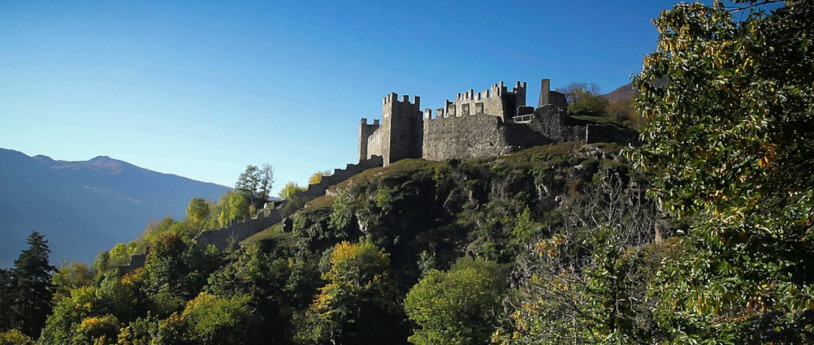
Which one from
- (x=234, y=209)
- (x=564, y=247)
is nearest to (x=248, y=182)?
(x=234, y=209)

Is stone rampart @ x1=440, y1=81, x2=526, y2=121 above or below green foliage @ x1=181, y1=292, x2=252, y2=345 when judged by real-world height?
above

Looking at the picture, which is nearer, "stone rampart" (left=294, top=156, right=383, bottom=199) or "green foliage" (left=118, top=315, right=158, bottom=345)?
"green foliage" (left=118, top=315, right=158, bottom=345)

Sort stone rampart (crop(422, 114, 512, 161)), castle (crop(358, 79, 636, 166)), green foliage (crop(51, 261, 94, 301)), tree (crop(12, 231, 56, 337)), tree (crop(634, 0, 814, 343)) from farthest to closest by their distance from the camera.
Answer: green foliage (crop(51, 261, 94, 301))
stone rampart (crop(422, 114, 512, 161))
castle (crop(358, 79, 636, 166))
tree (crop(12, 231, 56, 337))
tree (crop(634, 0, 814, 343))

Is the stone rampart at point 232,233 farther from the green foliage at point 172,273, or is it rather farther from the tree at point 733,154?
the tree at point 733,154

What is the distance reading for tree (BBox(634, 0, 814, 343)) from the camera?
10.4m

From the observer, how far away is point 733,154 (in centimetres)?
1082

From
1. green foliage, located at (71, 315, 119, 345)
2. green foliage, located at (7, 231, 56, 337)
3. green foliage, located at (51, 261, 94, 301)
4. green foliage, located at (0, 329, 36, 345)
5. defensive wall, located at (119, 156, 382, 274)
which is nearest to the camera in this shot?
green foliage, located at (71, 315, 119, 345)

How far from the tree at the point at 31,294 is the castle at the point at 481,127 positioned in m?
33.4

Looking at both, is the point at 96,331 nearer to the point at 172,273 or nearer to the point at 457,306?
the point at 172,273

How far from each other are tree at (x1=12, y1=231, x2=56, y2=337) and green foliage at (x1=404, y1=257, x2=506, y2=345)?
32.8m

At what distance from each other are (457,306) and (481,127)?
23791 millimetres

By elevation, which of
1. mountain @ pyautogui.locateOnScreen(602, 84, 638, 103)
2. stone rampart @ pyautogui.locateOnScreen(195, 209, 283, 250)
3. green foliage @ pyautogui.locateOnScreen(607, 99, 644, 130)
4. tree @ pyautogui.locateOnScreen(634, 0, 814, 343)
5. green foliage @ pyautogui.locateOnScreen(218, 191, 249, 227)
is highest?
mountain @ pyautogui.locateOnScreen(602, 84, 638, 103)

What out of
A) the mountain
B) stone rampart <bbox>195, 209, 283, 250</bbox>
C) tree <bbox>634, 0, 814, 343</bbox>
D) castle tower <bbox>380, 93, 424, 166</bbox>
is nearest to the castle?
castle tower <bbox>380, 93, 424, 166</bbox>

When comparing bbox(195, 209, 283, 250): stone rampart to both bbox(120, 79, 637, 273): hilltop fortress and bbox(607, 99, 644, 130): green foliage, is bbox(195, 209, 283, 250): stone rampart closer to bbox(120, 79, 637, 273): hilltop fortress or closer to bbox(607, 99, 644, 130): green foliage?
bbox(120, 79, 637, 273): hilltop fortress
